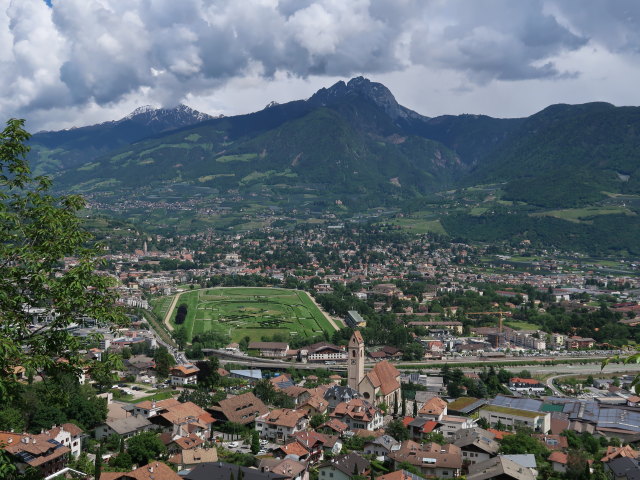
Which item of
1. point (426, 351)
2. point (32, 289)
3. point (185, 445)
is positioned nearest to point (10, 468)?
point (32, 289)

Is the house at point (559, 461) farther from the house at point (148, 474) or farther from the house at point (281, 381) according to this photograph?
the house at point (281, 381)

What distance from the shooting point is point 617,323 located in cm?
5616

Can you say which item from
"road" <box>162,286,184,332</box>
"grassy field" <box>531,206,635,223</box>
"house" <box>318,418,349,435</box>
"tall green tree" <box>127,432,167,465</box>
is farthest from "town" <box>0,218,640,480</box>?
"grassy field" <box>531,206,635,223</box>

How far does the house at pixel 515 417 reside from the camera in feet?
101

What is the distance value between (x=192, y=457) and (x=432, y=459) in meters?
9.51

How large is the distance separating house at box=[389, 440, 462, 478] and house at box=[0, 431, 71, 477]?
12.7 m

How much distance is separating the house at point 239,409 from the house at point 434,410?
26.4 feet

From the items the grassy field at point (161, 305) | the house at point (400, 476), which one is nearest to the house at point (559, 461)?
the house at point (400, 476)

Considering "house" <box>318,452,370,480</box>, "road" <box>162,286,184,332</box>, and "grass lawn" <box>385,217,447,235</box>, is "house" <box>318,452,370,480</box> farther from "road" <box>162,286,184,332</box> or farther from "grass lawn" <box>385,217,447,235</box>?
"grass lawn" <box>385,217,447,235</box>

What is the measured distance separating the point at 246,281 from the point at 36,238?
72.2 metres

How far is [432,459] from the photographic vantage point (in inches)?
973

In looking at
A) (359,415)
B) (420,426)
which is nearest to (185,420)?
(359,415)

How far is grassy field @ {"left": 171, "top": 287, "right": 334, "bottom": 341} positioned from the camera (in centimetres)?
5344

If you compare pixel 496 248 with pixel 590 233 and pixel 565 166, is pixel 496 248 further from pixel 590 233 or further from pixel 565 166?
pixel 565 166
